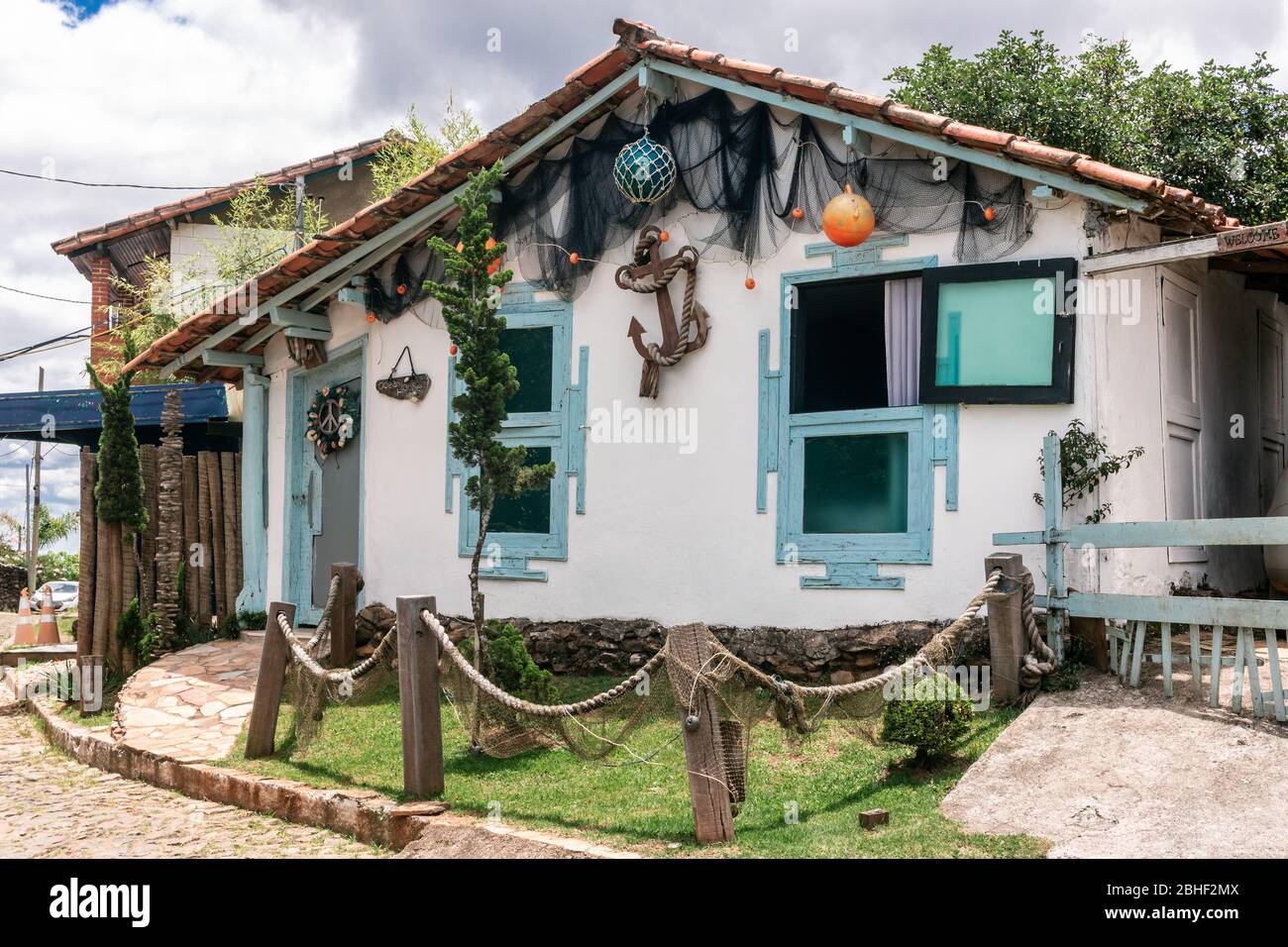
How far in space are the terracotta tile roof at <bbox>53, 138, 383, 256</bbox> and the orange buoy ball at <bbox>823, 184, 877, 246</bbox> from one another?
1453cm

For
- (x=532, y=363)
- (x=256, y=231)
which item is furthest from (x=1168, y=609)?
(x=256, y=231)

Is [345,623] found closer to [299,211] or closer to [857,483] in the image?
[857,483]

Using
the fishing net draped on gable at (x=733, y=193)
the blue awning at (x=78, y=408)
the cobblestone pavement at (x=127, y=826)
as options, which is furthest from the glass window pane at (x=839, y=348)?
the blue awning at (x=78, y=408)

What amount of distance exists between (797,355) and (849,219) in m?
1.08

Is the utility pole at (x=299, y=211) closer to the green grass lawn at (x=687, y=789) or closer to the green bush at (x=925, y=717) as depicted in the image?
the green grass lawn at (x=687, y=789)

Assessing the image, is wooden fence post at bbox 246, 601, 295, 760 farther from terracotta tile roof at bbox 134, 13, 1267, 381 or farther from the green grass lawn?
terracotta tile roof at bbox 134, 13, 1267, 381

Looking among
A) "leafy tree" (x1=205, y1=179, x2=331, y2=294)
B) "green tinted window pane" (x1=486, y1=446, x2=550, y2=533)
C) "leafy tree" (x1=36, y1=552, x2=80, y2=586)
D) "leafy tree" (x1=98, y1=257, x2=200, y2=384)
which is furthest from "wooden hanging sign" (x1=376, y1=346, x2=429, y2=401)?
"leafy tree" (x1=36, y1=552, x2=80, y2=586)

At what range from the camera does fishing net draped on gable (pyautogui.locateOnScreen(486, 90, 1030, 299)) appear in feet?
26.4

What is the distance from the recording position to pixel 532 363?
1004 centimetres

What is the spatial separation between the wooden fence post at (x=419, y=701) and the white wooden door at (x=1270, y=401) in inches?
322
